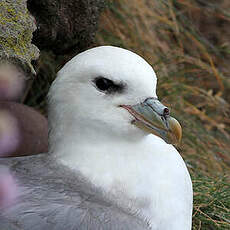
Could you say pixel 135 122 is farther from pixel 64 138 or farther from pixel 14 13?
pixel 14 13

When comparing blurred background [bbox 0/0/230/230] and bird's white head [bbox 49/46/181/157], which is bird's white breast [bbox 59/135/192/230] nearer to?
bird's white head [bbox 49/46/181/157]

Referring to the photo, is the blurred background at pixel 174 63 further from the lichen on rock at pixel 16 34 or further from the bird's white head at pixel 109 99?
the bird's white head at pixel 109 99

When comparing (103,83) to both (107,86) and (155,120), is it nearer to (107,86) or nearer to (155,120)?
(107,86)

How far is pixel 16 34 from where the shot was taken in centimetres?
202

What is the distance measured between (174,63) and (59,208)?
2061 mm

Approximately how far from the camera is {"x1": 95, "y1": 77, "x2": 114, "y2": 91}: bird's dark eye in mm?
2041

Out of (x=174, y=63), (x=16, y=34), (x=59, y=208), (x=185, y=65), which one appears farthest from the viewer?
(x=185, y=65)

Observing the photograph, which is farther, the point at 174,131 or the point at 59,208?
the point at 174,131

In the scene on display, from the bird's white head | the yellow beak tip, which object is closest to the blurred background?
the bird's white head

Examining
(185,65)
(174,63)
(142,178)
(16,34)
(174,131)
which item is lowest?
(185,65)

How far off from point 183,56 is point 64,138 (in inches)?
68.8

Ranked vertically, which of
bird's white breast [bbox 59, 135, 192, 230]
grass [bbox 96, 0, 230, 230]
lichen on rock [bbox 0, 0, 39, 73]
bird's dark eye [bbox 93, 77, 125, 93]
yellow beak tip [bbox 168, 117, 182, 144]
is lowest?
grass [bbox 96, 0, 230, 230]

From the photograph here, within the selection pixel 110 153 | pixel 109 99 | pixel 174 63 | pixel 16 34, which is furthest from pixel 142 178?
pixel 174 63

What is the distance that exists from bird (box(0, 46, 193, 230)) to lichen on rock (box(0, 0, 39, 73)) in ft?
0.62
